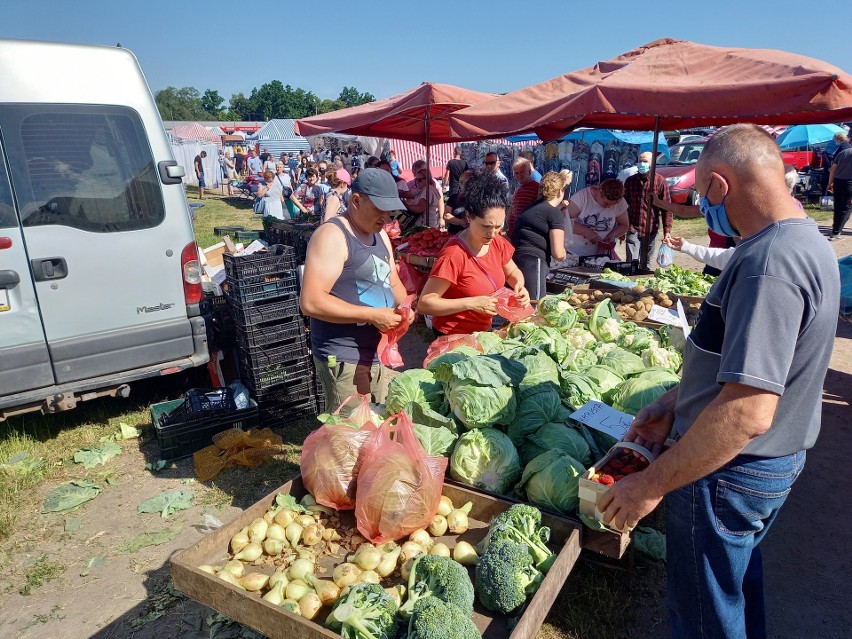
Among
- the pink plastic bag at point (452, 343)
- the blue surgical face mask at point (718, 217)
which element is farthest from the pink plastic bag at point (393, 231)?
the blue surgical face mask at point (718, 217)

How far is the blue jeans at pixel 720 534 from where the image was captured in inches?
71.1

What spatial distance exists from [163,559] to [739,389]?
3.36 metres

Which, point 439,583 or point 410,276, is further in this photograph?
point 410,276

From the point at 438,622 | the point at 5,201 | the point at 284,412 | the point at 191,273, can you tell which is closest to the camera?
the point at 438,622

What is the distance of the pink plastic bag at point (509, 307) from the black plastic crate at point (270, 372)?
2.01 meters

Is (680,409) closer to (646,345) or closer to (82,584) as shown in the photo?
(646,345)

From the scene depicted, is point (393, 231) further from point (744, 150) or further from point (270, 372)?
point (744, 150)

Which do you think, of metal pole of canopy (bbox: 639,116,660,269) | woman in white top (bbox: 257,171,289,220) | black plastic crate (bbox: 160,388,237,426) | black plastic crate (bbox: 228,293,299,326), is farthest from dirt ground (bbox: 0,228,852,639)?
woman in white top (bbox: 257,171,289,220)

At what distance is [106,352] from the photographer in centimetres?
431

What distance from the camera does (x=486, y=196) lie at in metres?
3.40

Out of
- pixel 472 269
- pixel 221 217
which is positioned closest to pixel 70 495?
pixel 472 269

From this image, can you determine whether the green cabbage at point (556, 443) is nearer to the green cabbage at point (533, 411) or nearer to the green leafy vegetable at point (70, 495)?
the green cabbage at point (533, 411)

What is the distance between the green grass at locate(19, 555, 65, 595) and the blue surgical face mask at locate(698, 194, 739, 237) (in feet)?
12.9

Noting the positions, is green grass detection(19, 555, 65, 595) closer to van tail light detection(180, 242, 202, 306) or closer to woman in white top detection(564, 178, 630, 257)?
Answer: van tail light detection(180, 242, 202, 306)
